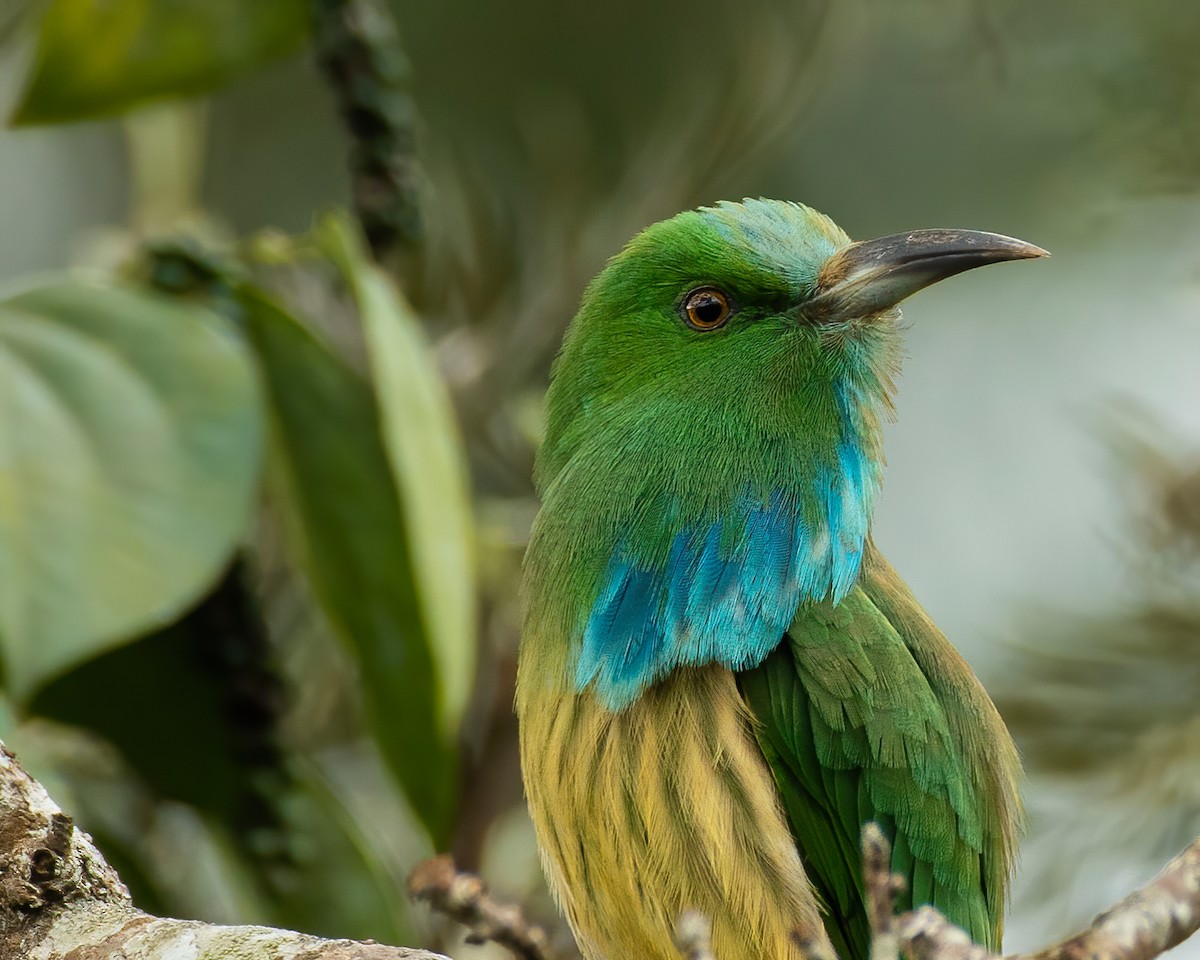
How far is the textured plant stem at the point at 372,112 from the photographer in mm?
3283

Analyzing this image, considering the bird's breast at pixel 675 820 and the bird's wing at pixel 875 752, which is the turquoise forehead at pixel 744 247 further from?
the bird's breast at pixel 675 820

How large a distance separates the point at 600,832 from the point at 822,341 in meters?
0.94

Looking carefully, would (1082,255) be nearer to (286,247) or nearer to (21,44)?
(286,247)

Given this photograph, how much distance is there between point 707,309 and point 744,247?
0.43 ft

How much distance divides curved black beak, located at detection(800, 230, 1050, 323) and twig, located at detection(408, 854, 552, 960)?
3.80 ft

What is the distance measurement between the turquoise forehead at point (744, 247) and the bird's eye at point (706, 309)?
0.03 metres

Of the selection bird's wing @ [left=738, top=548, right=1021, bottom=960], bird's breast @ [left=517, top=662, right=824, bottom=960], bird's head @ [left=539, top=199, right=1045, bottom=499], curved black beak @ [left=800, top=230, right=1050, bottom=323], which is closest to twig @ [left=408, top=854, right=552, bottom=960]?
bird's breast @ [left=517, top=662, right=824, bottom=960]

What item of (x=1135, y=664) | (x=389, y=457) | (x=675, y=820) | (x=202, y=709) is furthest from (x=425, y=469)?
(x=1135, y=664)

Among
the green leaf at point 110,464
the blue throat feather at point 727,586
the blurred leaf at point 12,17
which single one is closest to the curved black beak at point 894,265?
the blue throat feather at point 727,586

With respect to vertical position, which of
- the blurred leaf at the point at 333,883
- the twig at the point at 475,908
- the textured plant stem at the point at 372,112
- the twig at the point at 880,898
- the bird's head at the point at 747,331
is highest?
the textured plant stem at the point at 372,112

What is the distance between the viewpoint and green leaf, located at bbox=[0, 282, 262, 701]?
264 cm

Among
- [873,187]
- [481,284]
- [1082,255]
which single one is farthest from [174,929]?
[873,187]

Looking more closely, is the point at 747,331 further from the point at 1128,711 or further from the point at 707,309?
the point at 1128,711

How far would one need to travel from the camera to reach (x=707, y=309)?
9.27 ft
